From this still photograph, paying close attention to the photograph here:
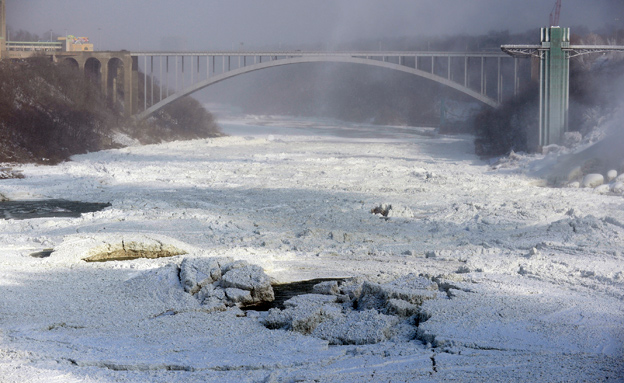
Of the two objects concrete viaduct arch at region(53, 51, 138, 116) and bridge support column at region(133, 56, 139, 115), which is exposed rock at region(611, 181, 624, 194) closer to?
concrete viaduct arch at region(53, 51, 138, 116)

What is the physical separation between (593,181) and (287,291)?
A: 11999 mm

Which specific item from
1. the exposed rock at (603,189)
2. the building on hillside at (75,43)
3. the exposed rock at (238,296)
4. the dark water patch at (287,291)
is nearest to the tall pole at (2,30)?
the building on hillside at (75,43)

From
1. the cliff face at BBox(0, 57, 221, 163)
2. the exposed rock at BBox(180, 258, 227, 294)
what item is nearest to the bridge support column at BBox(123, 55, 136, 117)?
the cliff face at BBox(0, 57, 221, 163)

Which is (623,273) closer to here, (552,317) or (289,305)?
(552,317)

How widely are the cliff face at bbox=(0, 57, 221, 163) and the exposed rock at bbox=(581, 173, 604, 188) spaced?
20.1 meters

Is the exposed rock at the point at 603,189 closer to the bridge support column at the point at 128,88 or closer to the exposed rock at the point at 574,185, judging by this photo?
the exposed rock at the point at 574,185

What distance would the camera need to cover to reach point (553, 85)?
85.3 feet

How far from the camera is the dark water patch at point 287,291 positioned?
8750mm

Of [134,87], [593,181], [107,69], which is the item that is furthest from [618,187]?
[107,69]

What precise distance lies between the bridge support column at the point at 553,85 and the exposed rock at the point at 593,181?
24.2ft

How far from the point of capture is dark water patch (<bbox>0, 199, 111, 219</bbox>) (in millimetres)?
16094

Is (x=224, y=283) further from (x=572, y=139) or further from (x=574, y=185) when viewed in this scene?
(x=572, y=139)

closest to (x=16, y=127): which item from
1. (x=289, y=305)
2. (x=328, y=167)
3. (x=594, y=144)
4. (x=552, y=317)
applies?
(x=328, y=167)

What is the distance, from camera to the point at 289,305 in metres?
8.45
